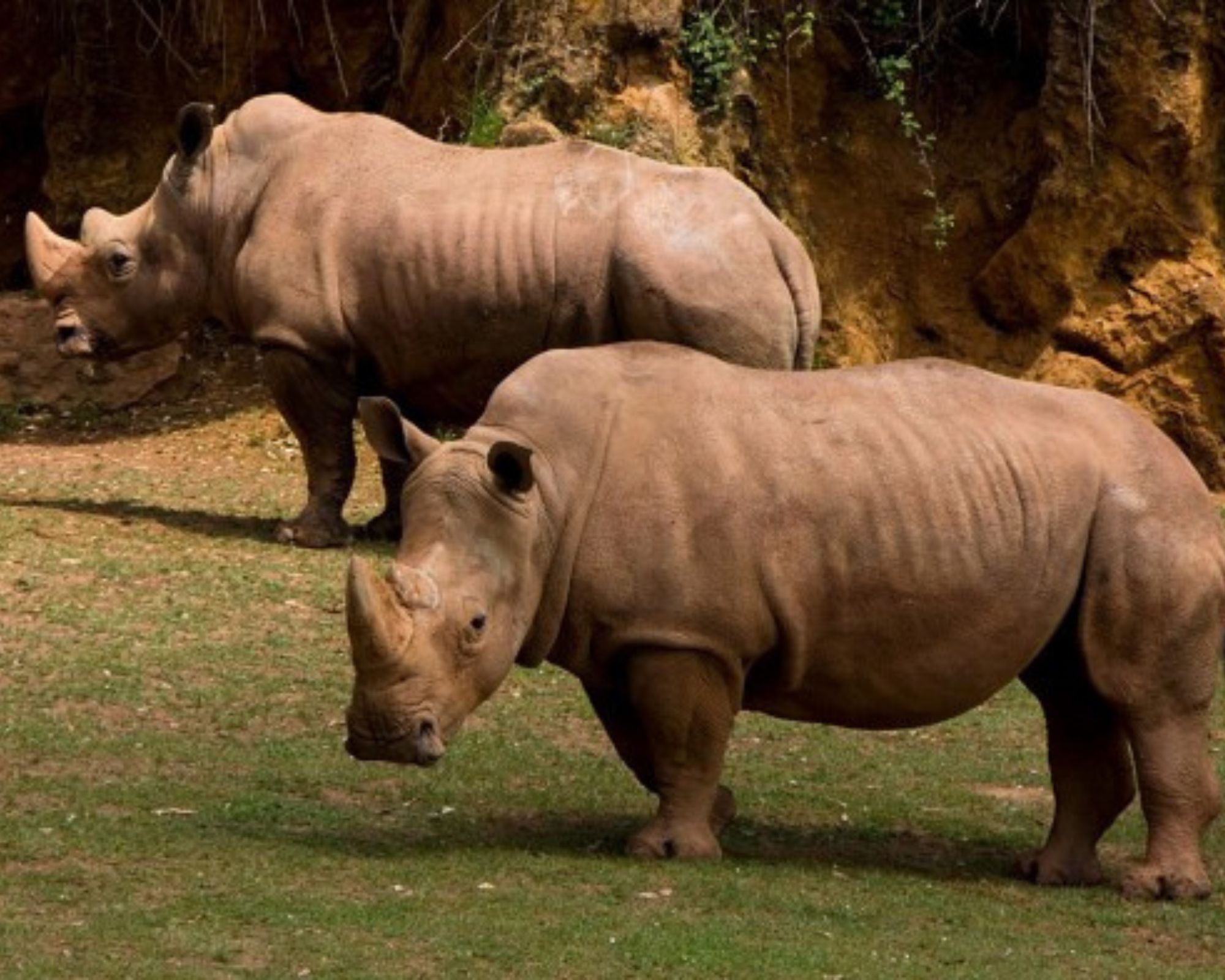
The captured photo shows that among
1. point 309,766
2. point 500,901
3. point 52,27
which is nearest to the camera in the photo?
point 500,901

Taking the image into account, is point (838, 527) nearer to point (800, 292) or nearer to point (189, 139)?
point (800, 292)

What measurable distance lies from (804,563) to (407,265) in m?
5.14

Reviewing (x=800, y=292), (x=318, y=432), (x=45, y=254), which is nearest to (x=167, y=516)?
(x=318, y=432)

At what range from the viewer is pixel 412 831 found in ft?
30.6

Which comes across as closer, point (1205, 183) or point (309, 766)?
point (309, 766)

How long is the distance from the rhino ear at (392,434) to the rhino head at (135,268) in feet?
17.2

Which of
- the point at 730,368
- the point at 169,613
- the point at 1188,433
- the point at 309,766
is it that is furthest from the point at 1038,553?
the point at 1188,433

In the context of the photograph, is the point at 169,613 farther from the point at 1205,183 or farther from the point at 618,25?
the point at 1205,183

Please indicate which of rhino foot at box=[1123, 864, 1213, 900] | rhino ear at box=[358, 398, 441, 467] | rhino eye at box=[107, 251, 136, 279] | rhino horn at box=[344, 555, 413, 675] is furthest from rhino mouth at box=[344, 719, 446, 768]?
rhino eye at box=[107, 251, 136, 279]

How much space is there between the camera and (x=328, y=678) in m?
11.4

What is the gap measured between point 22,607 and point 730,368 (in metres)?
3.84

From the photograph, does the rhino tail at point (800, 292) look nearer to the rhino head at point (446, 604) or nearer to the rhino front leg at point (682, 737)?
the rhino front leg at point (682, 737)

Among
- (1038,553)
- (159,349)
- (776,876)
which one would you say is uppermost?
(1038,553)

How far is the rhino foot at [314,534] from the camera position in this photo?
13.9m
